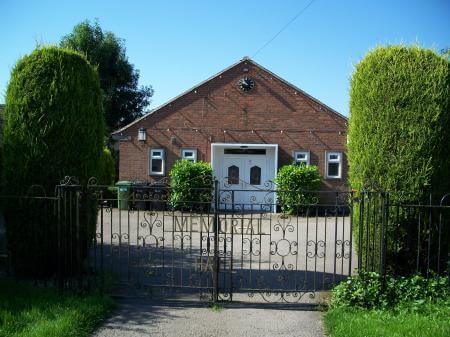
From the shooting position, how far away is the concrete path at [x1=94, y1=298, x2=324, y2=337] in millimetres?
4812

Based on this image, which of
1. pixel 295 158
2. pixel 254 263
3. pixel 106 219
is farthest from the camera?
pixel 295 158

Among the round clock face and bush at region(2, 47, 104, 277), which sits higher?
the round clock face

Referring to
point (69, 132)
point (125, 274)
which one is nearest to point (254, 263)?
point (125, 274)

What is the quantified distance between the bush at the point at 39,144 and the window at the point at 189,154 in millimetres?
11812

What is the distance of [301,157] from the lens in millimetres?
18312

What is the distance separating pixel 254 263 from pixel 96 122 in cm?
378

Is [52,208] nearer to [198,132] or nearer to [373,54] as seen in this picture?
[373,54]

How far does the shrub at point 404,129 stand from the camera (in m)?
5.82

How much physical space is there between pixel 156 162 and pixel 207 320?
13.7 meters

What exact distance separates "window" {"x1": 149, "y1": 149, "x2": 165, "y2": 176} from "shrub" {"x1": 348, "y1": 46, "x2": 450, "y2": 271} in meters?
13.0

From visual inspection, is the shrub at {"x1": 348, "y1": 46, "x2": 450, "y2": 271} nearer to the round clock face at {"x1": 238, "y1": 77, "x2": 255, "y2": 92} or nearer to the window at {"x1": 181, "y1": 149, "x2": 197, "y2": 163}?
the round clock face at {"x1": 238, "y1": 77, "x2": 255, "y2": 92}

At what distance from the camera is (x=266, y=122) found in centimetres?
1831

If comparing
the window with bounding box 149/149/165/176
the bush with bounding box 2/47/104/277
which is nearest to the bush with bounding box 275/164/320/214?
the window with bounding box 149/149/165/176

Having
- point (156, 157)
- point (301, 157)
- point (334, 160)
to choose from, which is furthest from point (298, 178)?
point (156, 157)
